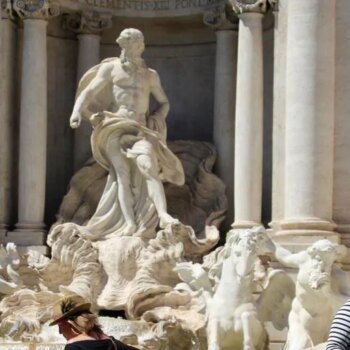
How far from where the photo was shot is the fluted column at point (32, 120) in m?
21.9

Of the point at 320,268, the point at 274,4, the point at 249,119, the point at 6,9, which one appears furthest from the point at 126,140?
the point at 320,268

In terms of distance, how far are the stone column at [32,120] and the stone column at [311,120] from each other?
15.0 ft

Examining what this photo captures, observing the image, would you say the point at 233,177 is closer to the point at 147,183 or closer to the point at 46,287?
the point at 147,183

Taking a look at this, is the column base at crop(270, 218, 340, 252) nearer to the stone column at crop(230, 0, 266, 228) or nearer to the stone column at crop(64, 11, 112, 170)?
the stone column at crop(230, 0, 266, 228)

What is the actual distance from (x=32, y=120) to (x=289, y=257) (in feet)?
21.4

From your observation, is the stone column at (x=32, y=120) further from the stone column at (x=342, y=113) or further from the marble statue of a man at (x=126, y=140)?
the stone column at (x=342, y=113)

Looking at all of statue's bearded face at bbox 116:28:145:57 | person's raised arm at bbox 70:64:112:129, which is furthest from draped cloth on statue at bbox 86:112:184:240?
statue's bearded face at bbox 116:28:145:57

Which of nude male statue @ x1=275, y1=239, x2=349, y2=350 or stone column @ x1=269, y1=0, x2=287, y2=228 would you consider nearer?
nude male statue @ x1=275, y1=239, x2=349, y2=350

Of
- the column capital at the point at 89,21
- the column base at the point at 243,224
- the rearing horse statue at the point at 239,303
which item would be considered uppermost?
the column capital at the point at 89,21

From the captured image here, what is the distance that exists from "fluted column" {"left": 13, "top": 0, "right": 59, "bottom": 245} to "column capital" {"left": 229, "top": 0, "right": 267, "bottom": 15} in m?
3.41

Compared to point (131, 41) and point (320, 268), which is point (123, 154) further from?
point (320, 268)

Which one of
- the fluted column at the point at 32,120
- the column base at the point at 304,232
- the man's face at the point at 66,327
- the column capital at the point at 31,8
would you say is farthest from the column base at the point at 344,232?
the man's face at the point at 66,327

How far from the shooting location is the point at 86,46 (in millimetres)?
23125

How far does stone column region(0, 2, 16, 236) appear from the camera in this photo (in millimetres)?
22031
